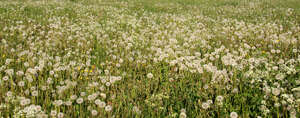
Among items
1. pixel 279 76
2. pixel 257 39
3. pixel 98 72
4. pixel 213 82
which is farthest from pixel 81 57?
pixel 257 39

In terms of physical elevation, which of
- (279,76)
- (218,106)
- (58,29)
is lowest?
(218,106)

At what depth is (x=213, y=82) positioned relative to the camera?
10.7 feet

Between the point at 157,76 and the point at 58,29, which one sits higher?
the point at 58,29

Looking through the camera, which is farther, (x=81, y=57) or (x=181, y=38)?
(x=181, y=38)

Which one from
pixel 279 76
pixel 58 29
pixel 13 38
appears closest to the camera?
pixel 279 76

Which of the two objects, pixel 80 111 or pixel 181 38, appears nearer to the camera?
pixel 80 111

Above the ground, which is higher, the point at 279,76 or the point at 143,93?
the point at 279,76

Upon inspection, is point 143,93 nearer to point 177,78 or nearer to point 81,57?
point 177,78

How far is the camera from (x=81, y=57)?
4.64 meters

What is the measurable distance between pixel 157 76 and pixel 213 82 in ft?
2.86

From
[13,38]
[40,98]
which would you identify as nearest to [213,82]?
[40,98]

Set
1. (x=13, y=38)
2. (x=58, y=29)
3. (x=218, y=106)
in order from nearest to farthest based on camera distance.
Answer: (x=218, y=106)
(x=13, y=38)
(x=58, y=29)

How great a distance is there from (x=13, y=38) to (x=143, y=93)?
14.3 ft

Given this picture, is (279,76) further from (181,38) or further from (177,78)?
(181,38)
